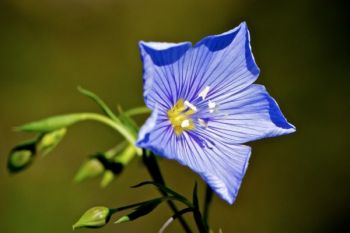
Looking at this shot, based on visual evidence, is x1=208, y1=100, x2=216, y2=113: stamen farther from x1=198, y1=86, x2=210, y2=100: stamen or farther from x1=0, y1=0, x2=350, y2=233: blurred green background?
x1=0, y1=0, x2=350, y2=233: blurred green background

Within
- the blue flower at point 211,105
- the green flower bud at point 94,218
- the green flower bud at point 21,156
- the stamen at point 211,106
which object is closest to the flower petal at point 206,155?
the blue flower at point 211,105

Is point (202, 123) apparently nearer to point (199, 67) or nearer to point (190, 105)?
point (190, 105)

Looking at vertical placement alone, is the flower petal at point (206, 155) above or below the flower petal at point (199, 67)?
below

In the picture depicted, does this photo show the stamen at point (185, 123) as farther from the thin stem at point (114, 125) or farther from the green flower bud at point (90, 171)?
the green flower bud at point (90, 171)

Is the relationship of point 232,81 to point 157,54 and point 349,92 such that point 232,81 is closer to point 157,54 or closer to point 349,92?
point 157,54

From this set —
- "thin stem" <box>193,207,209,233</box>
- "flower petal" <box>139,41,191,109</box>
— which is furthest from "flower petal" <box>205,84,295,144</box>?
"thin stem" <box>193,207,209,233</box>

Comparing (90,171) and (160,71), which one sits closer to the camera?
(160,71)

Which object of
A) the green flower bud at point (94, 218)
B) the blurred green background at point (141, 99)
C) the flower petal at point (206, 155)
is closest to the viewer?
the flower petal at point (206, 155)

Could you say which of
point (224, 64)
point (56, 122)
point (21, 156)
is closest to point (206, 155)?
point (224, 64)
